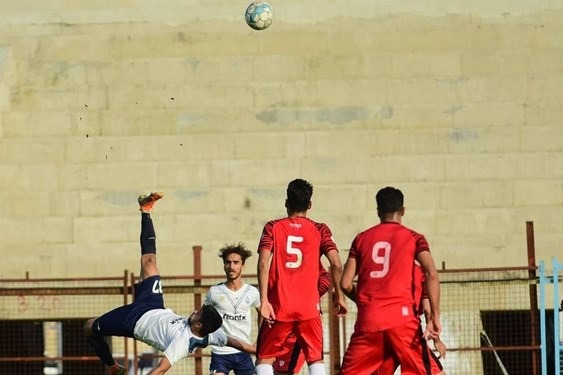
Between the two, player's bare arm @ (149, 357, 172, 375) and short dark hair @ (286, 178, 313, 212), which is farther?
Result: short dark hair @ (286, 178, 313, 212)

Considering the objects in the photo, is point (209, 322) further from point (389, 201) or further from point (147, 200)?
point (389, 201)

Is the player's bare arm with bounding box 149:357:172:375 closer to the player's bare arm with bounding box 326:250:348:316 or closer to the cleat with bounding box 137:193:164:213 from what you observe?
the player's bare arm with bounding box 326:250:348:316

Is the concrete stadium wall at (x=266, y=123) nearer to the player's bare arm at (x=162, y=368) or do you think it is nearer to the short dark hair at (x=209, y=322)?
the short dark hair at (x=209, y=322)

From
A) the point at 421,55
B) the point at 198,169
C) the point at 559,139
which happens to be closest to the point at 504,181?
the point at 559,139

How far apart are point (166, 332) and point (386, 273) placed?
8.80 feet

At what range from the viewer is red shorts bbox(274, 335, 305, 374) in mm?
11852

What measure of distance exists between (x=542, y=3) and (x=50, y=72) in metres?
7.83

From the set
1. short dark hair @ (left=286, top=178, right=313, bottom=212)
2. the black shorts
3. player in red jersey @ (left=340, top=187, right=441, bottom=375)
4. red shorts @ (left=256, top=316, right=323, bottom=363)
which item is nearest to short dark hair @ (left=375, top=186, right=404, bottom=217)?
player in red jersey @ (left=340, top=187, right=441, bottom=375)

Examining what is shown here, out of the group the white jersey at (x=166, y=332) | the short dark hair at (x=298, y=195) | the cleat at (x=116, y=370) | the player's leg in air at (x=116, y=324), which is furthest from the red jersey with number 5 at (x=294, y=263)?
the cleat at (x=116, y=370)

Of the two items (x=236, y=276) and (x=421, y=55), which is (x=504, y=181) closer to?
(x=421, y=55)

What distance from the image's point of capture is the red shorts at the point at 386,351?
10.0 metres

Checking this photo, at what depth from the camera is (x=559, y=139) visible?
19.2 m

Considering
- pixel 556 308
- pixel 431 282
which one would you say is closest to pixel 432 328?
pixel 431 282

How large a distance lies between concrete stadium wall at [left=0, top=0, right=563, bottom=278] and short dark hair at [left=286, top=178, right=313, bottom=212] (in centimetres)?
660
